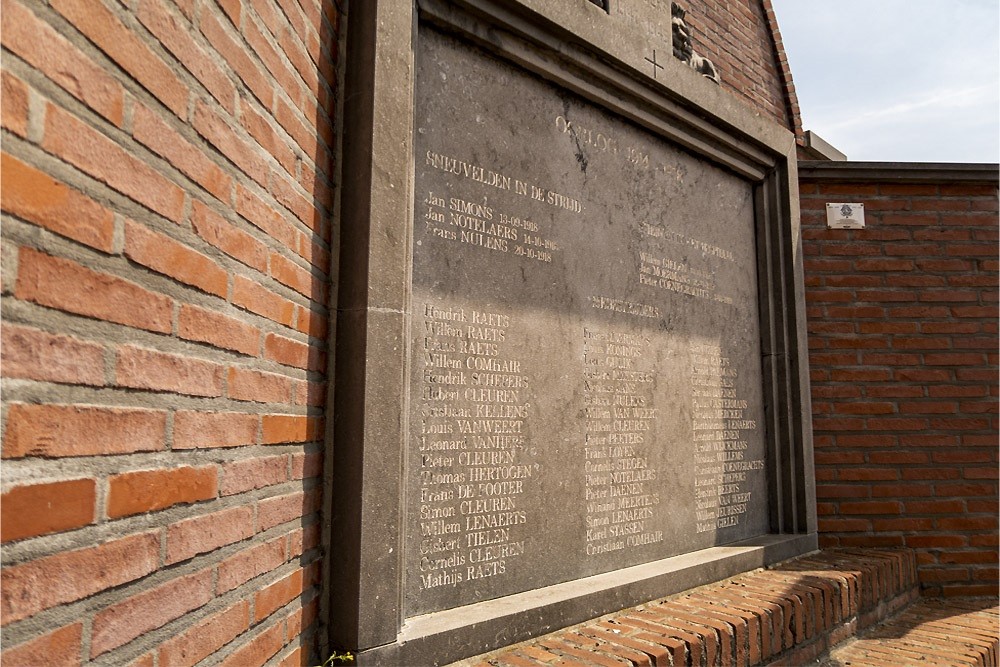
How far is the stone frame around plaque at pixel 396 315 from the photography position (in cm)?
205

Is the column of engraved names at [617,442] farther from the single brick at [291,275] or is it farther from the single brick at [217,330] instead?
the single brick at [217,330]

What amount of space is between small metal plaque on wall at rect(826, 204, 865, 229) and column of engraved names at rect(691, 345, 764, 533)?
158 cm

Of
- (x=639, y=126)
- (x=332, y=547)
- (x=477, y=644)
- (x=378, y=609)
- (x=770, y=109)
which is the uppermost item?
(x=770, y=109)

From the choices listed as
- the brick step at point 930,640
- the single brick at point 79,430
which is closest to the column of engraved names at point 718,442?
the brick step at point 930,640

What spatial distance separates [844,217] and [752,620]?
126 inches

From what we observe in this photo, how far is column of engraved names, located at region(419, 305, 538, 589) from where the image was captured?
7.95 feet

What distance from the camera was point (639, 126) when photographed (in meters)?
3.63

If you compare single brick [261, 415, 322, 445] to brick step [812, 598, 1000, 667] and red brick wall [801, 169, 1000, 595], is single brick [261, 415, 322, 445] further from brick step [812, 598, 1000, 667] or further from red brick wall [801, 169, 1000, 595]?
red brick wall [801, 169, 1000, 595]

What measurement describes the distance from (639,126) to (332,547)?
2.74 metres

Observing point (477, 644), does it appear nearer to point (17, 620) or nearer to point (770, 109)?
point (17, 620)

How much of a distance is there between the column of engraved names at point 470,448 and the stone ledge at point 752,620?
36 centimetres

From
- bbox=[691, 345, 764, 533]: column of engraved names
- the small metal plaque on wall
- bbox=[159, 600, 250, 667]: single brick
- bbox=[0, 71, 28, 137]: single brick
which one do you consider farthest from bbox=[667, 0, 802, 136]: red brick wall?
bbox=[0, 71, 28, 137]: single brick

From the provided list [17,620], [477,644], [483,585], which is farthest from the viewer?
[483,585]

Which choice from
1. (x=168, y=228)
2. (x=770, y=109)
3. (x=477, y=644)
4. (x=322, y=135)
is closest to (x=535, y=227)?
(x=322, y=135)
